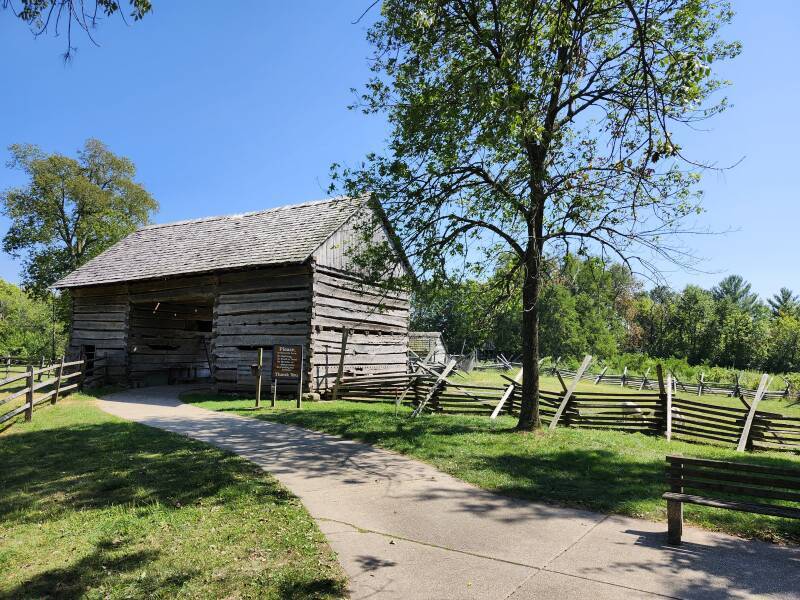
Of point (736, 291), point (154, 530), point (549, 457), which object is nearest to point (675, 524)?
point (549, 457)

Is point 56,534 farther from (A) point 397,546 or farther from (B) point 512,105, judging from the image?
(B) point 512,105

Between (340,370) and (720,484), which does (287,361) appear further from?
(720,484)

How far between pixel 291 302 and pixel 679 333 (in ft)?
176

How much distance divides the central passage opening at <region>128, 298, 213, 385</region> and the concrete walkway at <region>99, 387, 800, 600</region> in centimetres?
1590

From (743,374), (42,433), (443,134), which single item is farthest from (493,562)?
(743,374)

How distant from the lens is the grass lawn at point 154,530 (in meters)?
4.35

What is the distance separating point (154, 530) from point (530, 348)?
7702 millimetres

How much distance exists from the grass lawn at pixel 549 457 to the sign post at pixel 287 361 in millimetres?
1157

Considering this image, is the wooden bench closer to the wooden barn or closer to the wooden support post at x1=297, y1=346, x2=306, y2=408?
the wooden barn

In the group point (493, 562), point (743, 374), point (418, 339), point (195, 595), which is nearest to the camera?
point (195, 595)

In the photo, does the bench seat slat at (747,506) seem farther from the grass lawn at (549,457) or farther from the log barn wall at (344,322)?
the log barn wall at (344,322)

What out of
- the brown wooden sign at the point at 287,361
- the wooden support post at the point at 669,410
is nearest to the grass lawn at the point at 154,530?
the brown wooden sign at the point at 287,361

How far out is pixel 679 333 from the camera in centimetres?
5806

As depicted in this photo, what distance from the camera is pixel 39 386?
44.9 ft
